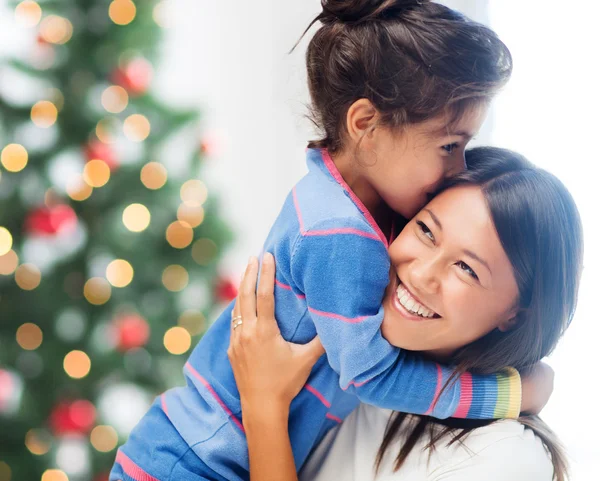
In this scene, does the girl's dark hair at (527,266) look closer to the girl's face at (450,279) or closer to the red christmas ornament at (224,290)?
the girl's face at (450,279)

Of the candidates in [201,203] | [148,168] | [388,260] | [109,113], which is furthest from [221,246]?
[388,260]

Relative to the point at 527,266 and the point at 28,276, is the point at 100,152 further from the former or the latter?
the point at 527,266

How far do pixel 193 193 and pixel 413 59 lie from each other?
1271 mm

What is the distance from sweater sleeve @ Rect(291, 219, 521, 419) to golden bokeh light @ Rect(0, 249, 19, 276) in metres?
1.35

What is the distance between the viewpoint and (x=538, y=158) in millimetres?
2260

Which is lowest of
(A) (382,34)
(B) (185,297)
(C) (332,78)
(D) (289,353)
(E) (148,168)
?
(B) (185,297)

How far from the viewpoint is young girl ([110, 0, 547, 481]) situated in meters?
1.20

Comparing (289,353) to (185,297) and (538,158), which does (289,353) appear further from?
(538,158)

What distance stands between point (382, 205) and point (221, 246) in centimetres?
99

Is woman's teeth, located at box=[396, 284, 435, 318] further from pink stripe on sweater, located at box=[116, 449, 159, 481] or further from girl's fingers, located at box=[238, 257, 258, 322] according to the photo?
pink stripe on sweater, located at box=[116, 449, 159, 481]

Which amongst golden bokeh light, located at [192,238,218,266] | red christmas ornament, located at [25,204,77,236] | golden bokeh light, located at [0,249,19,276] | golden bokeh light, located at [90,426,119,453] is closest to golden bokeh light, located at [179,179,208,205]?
golden bokeh light, located at [192,238,218,266]

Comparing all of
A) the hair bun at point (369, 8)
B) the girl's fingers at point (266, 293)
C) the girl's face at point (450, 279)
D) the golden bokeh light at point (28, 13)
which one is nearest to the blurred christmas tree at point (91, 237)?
the golden bokeh light at point (28, 13)

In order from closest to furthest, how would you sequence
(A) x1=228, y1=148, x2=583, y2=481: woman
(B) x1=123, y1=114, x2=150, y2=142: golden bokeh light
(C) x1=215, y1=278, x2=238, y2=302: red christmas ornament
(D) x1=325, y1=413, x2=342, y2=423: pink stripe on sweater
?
(A) x1=228, y1=148, x2=583, y2=481: woman < (D) x1=325, y1=413, x2=342, y2=423: pink stripe on sweater < (B) x1=123, y1=114, x2=150, y2=142: golden bokeh light < (C) x1=215, y1=278, x2=238, y2=302: red christmas ornament

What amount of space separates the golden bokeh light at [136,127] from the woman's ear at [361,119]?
1.14 metres
